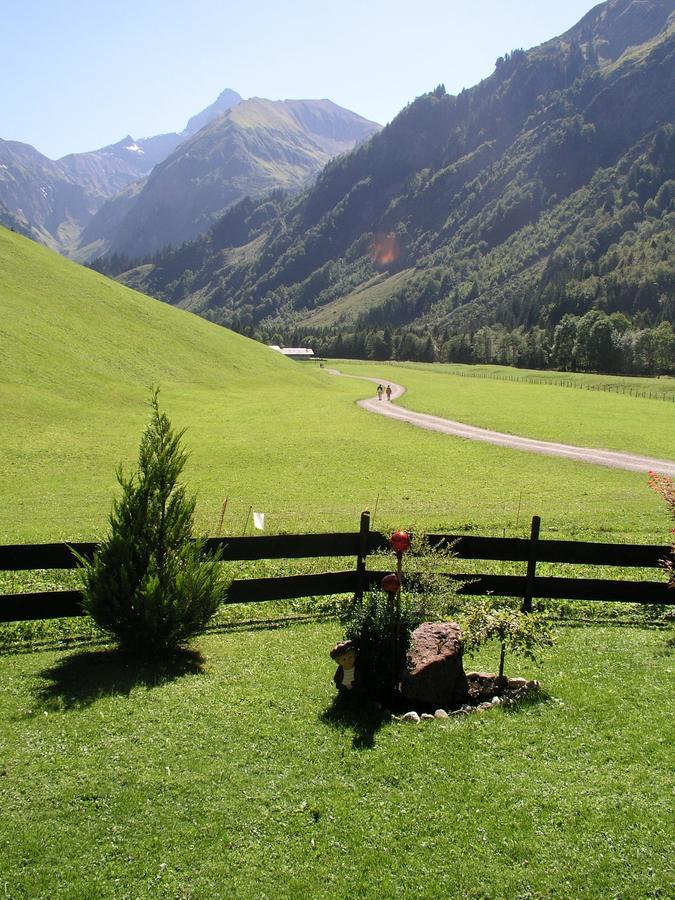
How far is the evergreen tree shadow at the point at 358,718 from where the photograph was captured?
10.2 m

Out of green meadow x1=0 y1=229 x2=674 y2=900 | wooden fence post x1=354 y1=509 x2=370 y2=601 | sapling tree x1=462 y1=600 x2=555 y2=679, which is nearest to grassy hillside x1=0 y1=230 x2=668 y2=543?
wooden fence post x1=354 y1=509 x2=370 y2=601

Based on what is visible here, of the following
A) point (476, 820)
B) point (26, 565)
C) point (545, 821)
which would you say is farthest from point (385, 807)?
point (26, 565)

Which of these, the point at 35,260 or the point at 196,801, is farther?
the point at 35,260

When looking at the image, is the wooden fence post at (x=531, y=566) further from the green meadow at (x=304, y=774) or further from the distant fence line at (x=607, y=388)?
the distant fence line at (x=607, y=388)

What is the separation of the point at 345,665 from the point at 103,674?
533 cm

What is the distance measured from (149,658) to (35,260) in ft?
353

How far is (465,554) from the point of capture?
54.7 ft

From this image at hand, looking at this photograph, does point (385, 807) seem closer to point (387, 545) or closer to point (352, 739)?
point (352, 739)

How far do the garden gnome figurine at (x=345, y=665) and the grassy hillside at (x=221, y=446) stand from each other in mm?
14480

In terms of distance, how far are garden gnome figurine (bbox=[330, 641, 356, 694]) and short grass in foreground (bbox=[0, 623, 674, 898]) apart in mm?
516

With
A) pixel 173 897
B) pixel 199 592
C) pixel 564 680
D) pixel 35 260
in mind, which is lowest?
pixel 173 897

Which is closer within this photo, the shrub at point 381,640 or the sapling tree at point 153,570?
the shrub at point 381,640

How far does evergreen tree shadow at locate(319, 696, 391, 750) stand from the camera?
10242 mm

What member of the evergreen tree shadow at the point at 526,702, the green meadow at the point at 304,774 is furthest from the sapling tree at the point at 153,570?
the evergreen tree shadow at the point at 526,702
